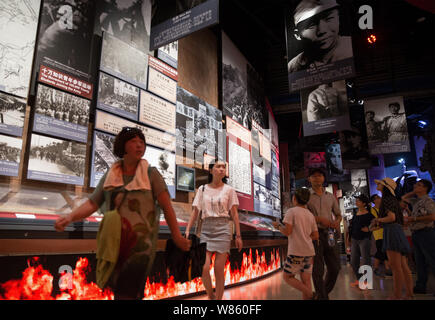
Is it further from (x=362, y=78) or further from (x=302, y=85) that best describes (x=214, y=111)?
(x=362, y=78)

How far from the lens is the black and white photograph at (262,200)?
8.76 m

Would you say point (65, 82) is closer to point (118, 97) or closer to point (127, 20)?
point (118, 97)

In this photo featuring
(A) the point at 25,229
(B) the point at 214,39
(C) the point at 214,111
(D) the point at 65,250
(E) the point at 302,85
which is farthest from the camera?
(B) the point at 214,39

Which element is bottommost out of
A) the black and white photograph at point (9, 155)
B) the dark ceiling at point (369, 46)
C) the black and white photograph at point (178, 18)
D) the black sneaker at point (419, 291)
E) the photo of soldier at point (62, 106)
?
the black sneaker at point (419, 291)

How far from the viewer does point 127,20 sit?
5.11m

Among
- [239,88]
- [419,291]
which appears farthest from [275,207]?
[419,291]

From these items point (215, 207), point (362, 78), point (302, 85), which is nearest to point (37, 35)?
point (215, 207)

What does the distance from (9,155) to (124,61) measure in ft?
7.21

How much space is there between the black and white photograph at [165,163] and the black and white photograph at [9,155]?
1926 mm

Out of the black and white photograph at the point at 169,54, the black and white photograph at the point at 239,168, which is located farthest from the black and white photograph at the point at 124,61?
the black and white photograph at the point at 239,168

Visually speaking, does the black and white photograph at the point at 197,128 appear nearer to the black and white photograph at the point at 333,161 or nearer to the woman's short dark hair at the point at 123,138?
the woman's short dark hair at the point at 123,138

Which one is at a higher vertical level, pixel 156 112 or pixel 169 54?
pixel 169 54

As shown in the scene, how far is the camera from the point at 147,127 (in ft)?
17.1
